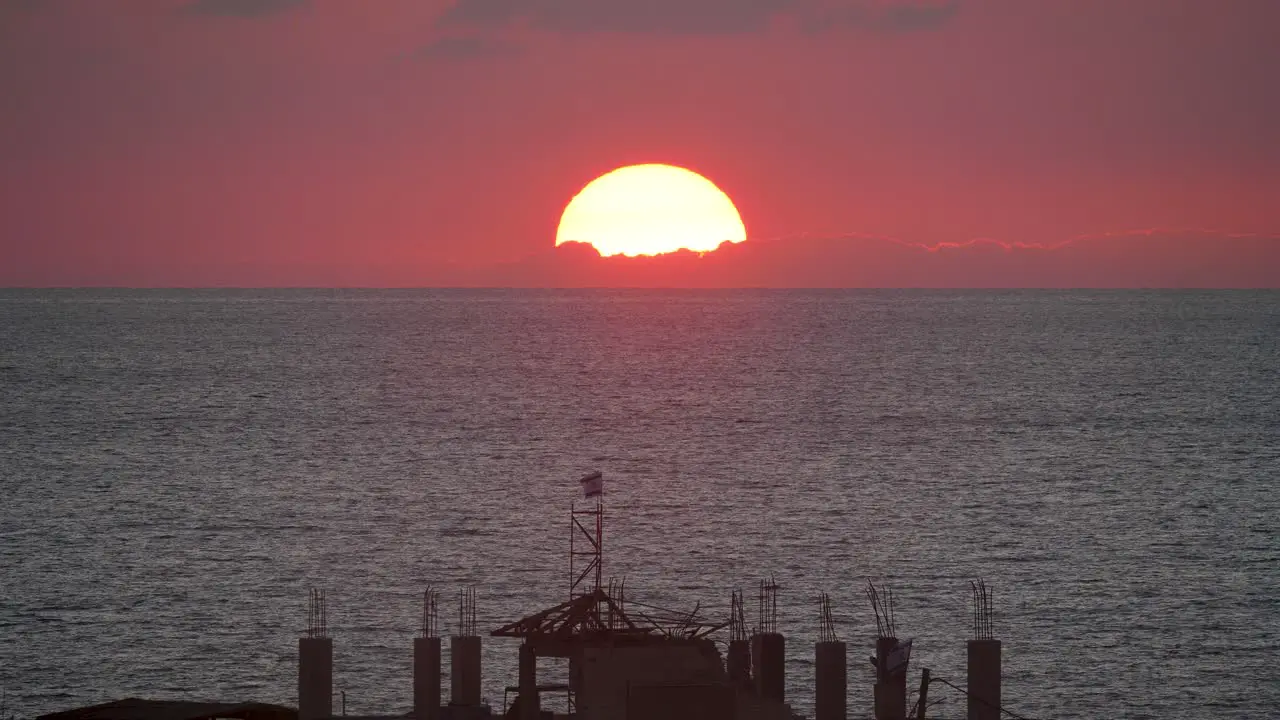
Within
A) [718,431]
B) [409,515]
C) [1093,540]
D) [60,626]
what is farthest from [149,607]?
[718,431]

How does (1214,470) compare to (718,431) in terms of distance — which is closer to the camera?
(1214,470)

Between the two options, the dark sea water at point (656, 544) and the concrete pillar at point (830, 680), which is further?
the dark sea water at point (656, 544)

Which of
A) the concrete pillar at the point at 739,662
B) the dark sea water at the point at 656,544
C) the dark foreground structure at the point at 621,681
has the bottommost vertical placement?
the dark sea water at the point at 656,544

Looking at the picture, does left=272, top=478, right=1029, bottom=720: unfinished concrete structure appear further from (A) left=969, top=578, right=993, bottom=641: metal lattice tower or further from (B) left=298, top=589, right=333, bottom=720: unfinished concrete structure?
(A) left=969, top=578, right=993, bottom=641: metal lattice tower

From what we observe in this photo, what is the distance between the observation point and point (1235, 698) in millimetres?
68000

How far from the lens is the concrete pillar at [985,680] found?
46844 mm

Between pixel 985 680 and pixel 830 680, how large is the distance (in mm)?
4149

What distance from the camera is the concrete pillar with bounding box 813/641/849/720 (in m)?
46.1

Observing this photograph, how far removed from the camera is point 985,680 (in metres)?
47.1

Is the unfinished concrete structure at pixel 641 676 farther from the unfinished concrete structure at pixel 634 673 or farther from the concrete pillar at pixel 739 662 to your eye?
the concrete pillar at pixel 739 662

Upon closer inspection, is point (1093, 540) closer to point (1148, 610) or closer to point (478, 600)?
point (1148, 610)

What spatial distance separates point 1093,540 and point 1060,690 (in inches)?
1418

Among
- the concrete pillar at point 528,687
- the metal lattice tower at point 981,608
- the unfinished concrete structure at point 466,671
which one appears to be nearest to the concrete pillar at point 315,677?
the unfinished concrete structure at point 466,671

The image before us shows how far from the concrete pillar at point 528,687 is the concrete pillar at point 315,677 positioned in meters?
5.15
